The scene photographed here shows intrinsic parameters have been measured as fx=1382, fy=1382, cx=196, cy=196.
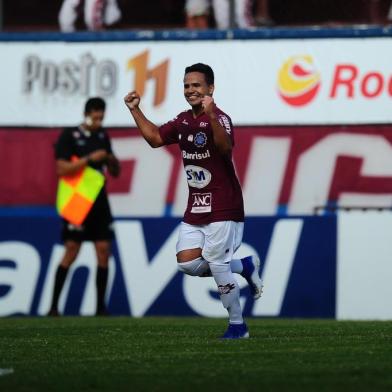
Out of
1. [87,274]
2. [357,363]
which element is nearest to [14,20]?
[87,274]

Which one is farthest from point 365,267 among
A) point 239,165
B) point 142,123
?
point 142,123

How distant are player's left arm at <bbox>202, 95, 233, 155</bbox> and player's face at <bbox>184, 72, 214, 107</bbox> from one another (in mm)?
219

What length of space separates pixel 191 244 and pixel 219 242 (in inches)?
8.8

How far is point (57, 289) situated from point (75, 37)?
349 centimetres

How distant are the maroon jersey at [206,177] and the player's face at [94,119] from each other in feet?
15.9

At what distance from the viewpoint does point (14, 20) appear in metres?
17.2

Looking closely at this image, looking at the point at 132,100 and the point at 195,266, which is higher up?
the point at 132,100

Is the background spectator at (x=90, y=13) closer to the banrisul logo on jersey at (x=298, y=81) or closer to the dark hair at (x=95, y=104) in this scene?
the banrisul logo on jersey at (x=298, y=81)

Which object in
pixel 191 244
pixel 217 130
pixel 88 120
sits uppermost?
pixel 217 130

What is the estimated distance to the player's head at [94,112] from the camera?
14164 mm

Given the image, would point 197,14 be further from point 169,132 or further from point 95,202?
point 169,132

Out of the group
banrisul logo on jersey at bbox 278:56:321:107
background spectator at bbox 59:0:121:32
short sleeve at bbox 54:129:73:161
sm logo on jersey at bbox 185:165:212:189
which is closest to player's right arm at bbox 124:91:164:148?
sm logo on jersey at bbox 185:165:212:189

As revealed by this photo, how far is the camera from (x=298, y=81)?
1589cm

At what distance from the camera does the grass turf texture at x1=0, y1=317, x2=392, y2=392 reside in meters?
6.76
